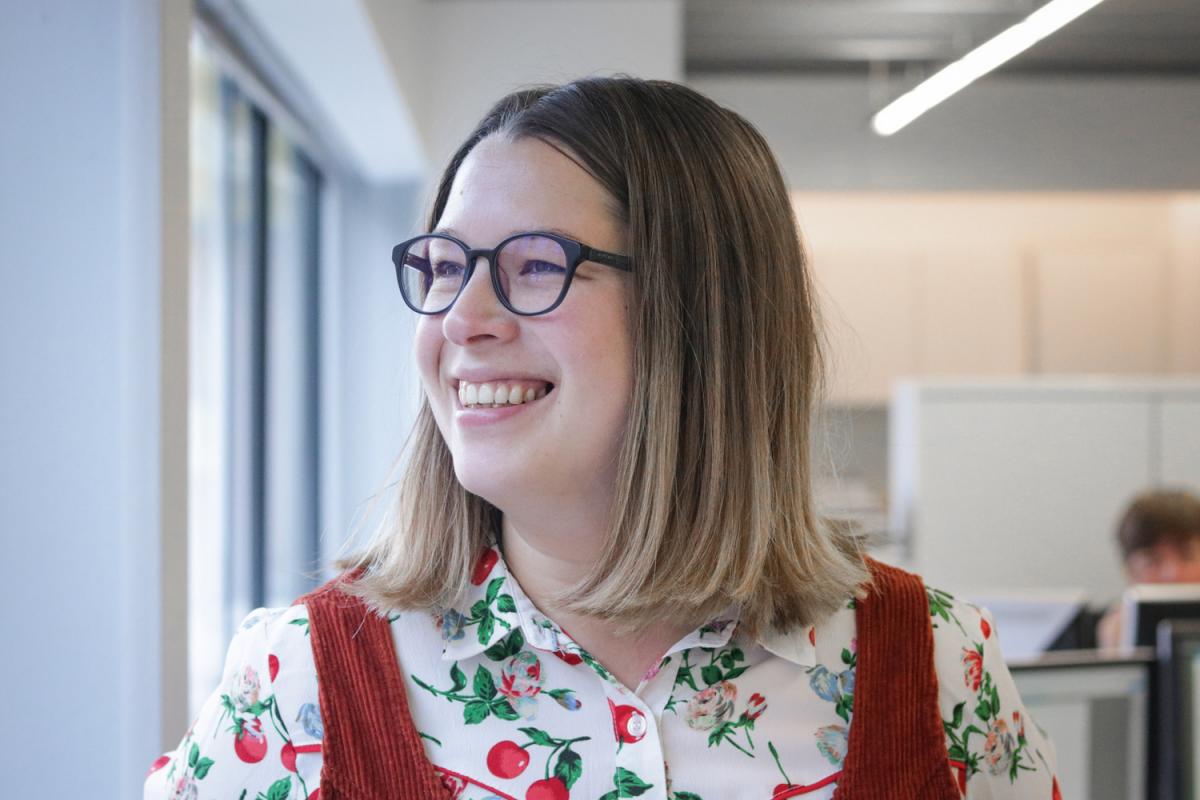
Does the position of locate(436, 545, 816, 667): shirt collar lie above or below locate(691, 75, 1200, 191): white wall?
below

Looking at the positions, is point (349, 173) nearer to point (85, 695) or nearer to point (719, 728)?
point (85, 695)

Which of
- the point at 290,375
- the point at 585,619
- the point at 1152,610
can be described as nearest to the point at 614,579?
the point at 585,619

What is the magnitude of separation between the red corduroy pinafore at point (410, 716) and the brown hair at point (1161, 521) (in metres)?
2.51

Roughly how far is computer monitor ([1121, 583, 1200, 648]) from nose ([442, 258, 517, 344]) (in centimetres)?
172

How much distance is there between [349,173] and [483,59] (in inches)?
24.2

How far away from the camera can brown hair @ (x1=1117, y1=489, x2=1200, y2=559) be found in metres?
3.27

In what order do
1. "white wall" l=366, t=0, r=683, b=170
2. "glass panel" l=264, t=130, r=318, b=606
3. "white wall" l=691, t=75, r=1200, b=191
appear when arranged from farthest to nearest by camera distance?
"white wall" l=691, t=75, r=1200, b=191 → "white wall" l=366, t=0, r=683, b=170 → "glass panel" l=264, t=130, r=318, b=606

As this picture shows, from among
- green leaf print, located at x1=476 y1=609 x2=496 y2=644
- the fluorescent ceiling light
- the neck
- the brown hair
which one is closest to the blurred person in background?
the brown hair

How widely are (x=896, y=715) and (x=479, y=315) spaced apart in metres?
0.54

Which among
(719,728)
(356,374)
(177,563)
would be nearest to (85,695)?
(177,563)

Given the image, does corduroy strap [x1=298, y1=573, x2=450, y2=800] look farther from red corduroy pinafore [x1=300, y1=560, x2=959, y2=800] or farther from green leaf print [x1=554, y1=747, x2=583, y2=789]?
green leaf print [x1=554, y1=747, x2=583, y2=789]

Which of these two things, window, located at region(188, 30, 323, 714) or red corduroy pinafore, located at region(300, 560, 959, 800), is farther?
window, located at region(188, 30, 323, 714)

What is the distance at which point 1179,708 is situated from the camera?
1.84 metres

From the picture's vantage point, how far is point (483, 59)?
3871mm
